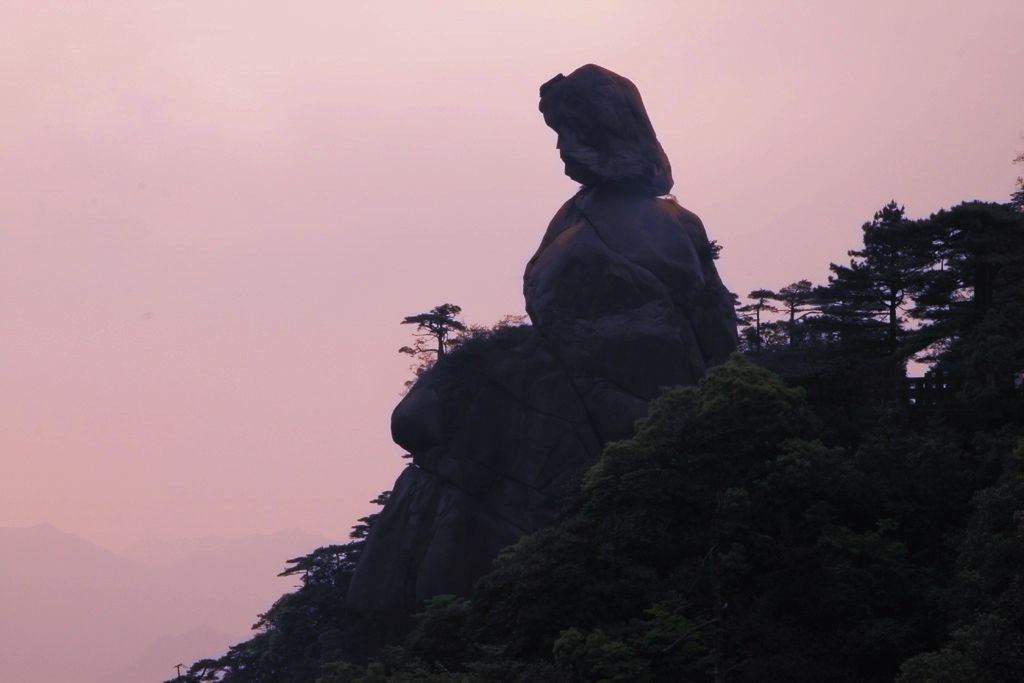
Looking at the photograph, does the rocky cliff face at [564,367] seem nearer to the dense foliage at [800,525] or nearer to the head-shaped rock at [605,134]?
the head-shaped rock at [605,134]

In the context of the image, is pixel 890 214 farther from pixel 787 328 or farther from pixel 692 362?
pixel 787 328

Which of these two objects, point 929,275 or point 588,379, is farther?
point 588,379

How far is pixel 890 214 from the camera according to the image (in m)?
38.7

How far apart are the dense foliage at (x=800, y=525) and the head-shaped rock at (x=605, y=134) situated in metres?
10.5

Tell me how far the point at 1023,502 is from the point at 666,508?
1045 cm

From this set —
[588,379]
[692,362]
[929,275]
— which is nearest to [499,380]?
[588,379]

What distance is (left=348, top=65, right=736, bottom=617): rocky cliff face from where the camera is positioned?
130ft

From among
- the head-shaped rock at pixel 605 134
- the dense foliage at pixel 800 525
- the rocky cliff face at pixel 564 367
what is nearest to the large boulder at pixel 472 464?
the rocky cliff face at pixel 564 367

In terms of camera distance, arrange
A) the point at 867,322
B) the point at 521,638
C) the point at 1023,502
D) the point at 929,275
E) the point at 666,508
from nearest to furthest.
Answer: the point at 1023,502 → the point at 521,638 → the point at 666,508 → the point at 929,275 → the point at 867,322

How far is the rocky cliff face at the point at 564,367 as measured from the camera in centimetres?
3956

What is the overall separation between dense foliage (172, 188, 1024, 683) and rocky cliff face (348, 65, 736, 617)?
223 inches

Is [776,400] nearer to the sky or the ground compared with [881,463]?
nearer to the sky

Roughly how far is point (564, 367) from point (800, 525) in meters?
14.1

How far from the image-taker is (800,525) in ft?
91.0
